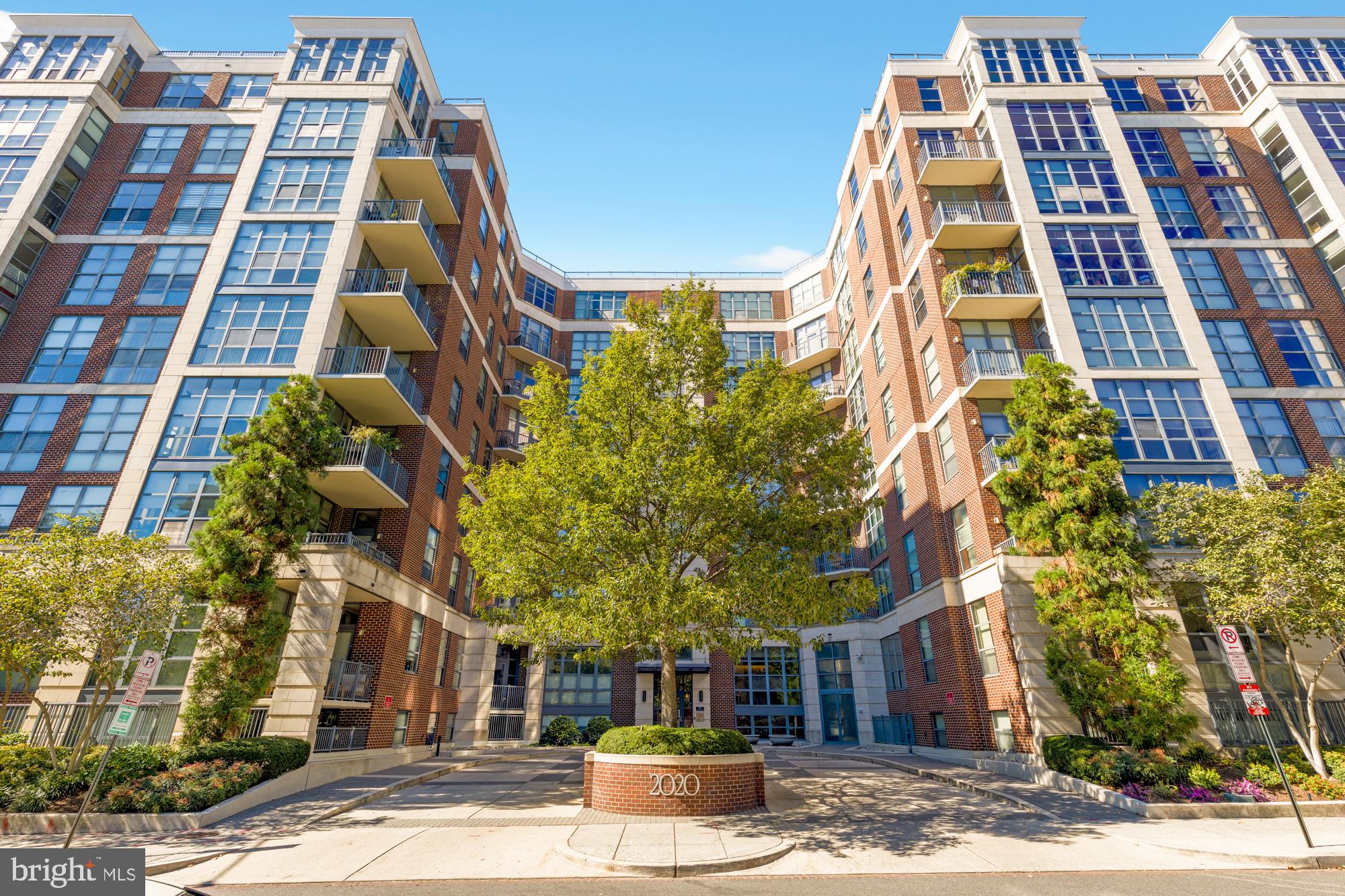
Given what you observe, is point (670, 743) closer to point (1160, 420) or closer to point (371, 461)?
point (371, 461)

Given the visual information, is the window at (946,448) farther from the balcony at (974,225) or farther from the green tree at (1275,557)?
the balcony at (974,225)

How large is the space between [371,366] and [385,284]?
11.4 ft

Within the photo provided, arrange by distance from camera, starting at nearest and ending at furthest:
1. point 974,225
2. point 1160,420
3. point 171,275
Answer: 1. point 1160,420
2. point 171,275
3. point 974,225

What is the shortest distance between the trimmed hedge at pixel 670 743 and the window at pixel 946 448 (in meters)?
15.5

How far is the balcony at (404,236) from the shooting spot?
26.0 meters

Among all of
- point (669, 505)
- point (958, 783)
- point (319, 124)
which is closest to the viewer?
point (669, 505)

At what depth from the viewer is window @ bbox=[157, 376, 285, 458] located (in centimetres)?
2217

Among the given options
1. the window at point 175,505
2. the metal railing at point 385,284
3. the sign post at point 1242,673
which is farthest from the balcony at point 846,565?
the window at point 175,505

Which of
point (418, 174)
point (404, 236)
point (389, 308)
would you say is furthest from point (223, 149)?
point (389, 308)

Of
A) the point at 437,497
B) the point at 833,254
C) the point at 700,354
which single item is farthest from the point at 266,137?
the point at 833,254

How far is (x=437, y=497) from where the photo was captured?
89.9 feet

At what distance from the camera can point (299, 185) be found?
26641 mm

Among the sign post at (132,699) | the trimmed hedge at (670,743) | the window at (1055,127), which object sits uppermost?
the window at (1055,127)

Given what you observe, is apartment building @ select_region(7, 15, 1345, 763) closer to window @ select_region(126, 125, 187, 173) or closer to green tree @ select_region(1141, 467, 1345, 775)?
window @ select_region(126, 125, 187, 173)
